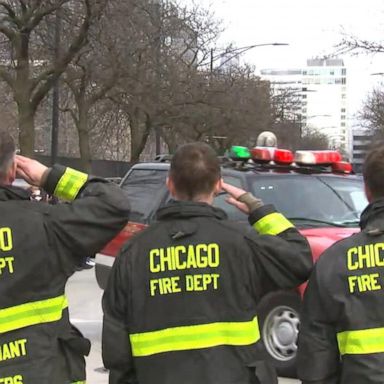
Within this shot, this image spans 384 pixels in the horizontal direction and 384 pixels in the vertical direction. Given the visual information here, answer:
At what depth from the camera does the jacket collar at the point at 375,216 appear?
266 cm

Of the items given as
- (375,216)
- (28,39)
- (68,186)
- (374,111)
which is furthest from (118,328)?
(374,111)

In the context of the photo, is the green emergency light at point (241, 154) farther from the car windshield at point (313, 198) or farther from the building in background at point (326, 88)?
the building in background at point (326, 88)

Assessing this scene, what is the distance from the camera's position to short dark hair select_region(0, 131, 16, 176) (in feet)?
8.61

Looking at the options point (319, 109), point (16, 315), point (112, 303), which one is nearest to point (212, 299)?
point (112, 303)

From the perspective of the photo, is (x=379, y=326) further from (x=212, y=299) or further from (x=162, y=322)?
(x=162, y=322)

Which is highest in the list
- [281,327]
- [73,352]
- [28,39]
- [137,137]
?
[28,39]

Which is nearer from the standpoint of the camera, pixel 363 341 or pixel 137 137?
pixel 363 341

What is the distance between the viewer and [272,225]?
9.30 feet

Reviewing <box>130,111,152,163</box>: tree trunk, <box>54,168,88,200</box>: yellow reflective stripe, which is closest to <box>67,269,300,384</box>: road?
<box>54,168,88,200</box>: yellow reflective stripe

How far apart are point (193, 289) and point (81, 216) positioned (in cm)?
50

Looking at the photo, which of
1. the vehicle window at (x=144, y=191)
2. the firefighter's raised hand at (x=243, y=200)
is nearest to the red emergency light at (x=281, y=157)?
the vehicle window at (x=144, y=191)

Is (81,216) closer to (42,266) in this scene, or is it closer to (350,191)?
(42,266)

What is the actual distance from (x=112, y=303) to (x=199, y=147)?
69 cm

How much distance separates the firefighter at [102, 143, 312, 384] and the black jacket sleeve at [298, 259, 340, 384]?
0.46 ft
